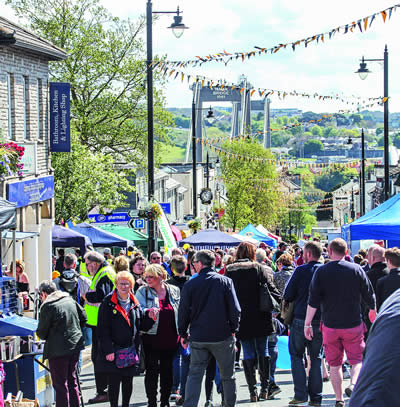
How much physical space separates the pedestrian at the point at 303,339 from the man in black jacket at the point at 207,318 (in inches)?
46.4

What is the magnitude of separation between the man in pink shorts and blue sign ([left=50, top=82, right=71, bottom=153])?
1724cm

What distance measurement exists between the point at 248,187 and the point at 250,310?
222 feet

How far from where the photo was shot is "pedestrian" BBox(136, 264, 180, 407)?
8.52m

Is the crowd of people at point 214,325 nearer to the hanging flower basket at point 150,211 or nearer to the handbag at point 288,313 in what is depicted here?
the handbag at point 288,313

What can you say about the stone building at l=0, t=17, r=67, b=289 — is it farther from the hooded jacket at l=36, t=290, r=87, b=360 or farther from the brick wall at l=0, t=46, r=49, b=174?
the hooded jacket at l=36, t=290, r=87, b=360

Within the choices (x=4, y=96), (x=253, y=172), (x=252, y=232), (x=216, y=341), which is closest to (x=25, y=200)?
(x=4, y=96)

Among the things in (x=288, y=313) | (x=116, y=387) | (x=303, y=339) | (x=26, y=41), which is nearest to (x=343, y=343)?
(x=303, y=339)

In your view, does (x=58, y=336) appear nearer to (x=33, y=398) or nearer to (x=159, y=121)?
(x=33, y=398)

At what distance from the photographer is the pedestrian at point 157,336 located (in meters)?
8.52

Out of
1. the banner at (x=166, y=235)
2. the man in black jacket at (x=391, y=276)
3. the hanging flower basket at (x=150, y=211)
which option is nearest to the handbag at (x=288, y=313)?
the man in black jacket at (x=391, y=276)

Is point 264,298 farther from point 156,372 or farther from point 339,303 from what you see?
point 156,372

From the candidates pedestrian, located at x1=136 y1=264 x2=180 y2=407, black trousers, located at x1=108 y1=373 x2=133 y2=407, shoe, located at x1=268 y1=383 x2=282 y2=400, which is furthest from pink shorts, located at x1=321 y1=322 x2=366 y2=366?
black trousers, located at x1=108 y1=373 x2=133 y2=407

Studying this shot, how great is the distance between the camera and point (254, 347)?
363 inches

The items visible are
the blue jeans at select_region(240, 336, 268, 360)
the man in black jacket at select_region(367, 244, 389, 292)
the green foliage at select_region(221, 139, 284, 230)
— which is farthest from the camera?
the green foliage at select_region(221, 139, 284, 230)
